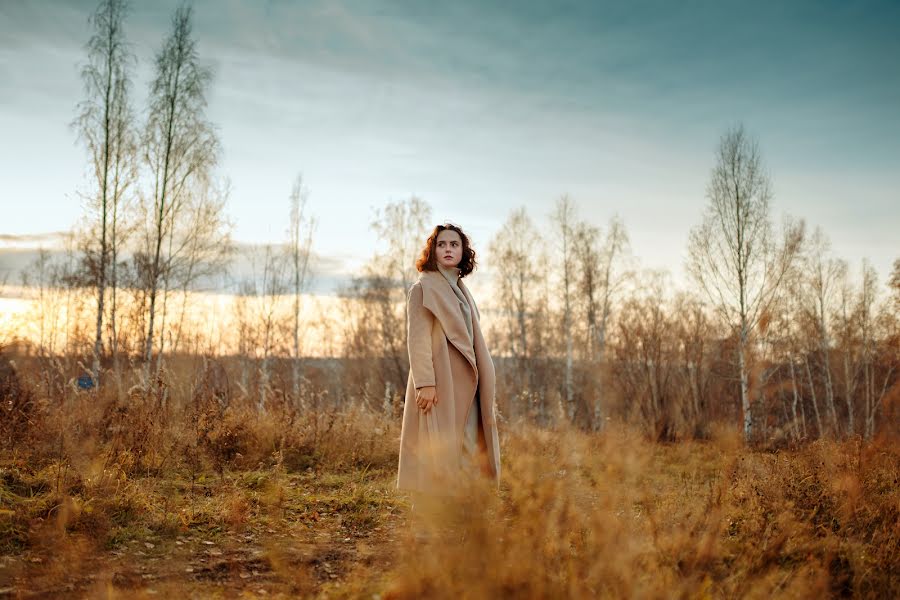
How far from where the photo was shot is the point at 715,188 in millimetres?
17844

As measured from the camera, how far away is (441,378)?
4.52 metres

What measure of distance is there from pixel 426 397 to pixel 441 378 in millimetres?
196

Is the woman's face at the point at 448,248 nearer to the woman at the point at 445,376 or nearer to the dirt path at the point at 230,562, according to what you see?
the woman at the point at 445,376

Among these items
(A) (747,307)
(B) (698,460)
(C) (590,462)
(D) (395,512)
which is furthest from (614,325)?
(C) (590,462)

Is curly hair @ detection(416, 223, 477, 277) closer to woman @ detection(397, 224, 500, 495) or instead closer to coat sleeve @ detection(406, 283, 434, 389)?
woman @ detection(397, 224, 500, 495)

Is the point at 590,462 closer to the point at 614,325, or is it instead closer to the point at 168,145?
the point at 168,145

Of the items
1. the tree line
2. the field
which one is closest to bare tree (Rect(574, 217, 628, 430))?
the tree line

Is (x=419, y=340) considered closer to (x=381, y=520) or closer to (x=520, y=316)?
(x=381, y=520)

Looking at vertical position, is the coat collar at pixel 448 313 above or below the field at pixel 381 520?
above

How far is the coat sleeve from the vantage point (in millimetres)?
4445

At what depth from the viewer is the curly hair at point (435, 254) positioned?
191 inches

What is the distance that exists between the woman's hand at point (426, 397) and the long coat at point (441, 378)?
0.04 meters

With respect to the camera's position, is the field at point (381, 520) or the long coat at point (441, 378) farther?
the long coat at point (441, 378)

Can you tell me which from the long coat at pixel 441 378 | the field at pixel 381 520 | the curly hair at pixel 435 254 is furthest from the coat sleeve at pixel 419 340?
the field at pixel 381 520
